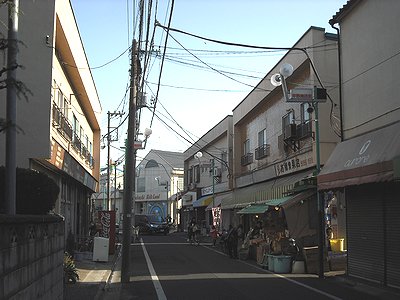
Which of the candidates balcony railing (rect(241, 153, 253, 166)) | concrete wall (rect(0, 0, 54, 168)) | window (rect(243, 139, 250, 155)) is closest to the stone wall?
concrete wall (rect(0, 0, 54, 168))

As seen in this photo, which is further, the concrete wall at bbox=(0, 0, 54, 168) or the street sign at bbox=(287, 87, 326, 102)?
the street sign at bbox=(287, 87, 326, 102)

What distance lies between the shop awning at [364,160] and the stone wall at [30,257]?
714 cm

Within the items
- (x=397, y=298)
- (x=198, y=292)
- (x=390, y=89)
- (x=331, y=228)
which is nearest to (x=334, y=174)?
(x=390, y=89)

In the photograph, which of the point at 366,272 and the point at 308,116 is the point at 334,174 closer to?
the point at 366,272

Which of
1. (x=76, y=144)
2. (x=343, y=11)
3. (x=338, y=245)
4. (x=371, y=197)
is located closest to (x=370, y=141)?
(x=371, y=197)

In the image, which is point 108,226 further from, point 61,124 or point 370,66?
point 370,66

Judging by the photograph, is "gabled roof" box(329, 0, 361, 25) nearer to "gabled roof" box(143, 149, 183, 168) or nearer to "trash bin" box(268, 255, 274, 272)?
"trash bin" box(268, 255, 274, 272)

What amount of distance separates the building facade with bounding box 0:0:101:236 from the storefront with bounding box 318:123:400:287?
7939 mm

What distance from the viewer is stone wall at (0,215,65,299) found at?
5.21 meters

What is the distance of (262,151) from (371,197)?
15800 millimetres

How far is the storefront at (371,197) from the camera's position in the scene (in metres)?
11.6

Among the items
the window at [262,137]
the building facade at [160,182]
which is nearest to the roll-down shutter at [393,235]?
the window at [262,137]

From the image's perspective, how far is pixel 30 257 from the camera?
6.38 meters

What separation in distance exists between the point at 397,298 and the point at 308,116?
12.1 meters
